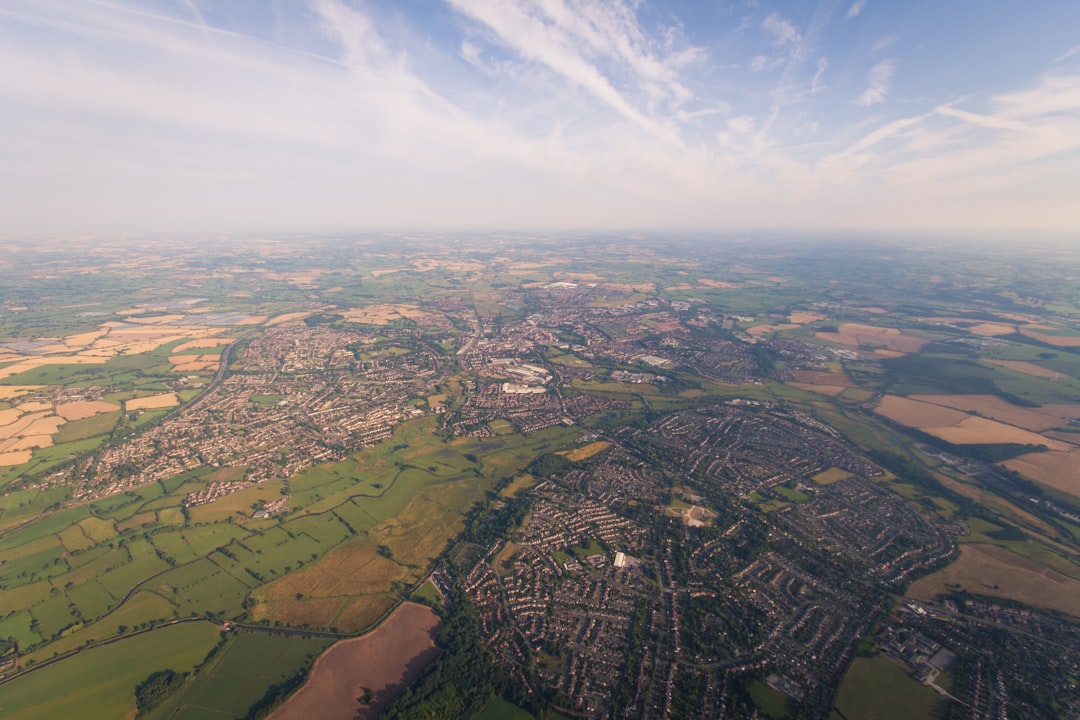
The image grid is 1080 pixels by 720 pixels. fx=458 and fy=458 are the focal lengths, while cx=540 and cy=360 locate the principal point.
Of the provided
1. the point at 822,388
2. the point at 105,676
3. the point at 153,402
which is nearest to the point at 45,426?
the point at 153,402

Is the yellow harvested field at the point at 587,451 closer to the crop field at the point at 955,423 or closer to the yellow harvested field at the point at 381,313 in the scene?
the crop field at the point at 955,423

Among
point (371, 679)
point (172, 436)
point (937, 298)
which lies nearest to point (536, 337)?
point (172, 436)

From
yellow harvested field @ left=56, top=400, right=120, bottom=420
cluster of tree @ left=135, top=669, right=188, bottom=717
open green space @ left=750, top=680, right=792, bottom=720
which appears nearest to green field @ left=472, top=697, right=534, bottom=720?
open green space @ left=750, top=680, right=792, bottom=720

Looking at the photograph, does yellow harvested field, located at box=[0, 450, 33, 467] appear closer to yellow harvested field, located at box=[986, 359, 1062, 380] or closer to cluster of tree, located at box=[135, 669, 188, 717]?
cluster of tree, located at box=[135, 669, 188, 717]

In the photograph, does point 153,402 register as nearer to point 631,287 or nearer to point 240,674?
point 240,674

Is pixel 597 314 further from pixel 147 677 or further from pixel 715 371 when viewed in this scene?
pixel 147 677

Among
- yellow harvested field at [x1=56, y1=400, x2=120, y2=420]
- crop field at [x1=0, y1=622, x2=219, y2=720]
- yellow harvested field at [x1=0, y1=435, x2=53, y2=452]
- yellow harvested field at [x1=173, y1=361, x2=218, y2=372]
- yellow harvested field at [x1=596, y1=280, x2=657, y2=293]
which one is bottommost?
yellow harvested field at [x1=596, y1=280, x2=657, y2=293]
